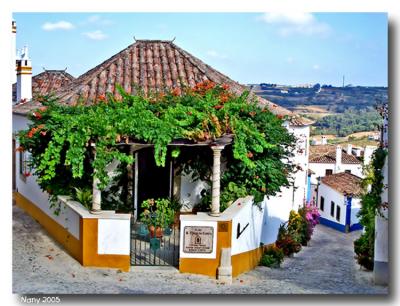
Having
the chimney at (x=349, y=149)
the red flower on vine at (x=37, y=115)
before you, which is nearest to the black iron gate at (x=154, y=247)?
the red flower on vine at (x=37, y=115)

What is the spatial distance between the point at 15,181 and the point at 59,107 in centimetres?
309

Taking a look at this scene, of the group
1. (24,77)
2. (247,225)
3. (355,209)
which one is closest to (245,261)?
(247,225)

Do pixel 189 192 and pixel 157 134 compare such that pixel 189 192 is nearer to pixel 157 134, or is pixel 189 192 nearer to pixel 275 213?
pixel 275 213

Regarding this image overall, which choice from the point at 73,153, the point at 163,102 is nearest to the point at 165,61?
the point at 163,102

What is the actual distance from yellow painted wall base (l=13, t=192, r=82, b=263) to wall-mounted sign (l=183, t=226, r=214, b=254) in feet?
4.74

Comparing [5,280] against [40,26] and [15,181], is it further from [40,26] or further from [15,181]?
[15,181]

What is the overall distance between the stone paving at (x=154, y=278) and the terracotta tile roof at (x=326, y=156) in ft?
3.65

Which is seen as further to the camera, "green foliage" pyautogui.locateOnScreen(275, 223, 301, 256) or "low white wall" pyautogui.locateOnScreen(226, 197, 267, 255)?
"green foliage" pyautogui.locateOnScreen(275, 223, 301, 256)

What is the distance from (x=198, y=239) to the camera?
956 cm

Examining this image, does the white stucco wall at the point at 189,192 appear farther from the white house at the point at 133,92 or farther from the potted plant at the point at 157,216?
the potted plant at the point at 157,216

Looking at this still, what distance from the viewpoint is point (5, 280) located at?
8953mm

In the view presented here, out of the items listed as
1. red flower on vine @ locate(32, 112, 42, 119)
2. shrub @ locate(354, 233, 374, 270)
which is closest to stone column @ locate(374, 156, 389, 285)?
shrub @ locate(354, 233, 374, 270)

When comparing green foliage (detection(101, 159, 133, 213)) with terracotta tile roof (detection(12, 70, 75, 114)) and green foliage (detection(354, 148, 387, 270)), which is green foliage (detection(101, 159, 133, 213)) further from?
green foliage (detection(354, 148, 387, 270))

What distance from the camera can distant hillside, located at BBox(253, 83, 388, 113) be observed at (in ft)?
31.4
